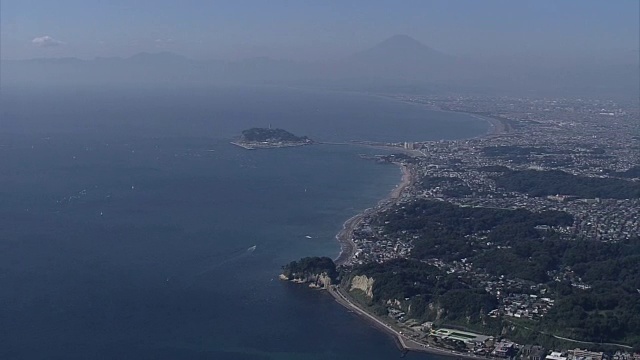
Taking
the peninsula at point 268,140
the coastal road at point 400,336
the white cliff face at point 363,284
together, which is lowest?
the coastal road at point 400,336

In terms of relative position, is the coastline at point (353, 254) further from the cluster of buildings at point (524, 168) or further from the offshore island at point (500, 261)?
the cluster of buildings at point (524, 168)

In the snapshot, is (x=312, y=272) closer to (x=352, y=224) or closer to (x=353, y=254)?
(x=353, y=254)

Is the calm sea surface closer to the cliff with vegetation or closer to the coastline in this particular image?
the coastline

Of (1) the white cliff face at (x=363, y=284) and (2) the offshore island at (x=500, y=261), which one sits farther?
(1) the white cliff face at (x=363, y=284)

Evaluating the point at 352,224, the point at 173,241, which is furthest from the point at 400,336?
the point at 352,224

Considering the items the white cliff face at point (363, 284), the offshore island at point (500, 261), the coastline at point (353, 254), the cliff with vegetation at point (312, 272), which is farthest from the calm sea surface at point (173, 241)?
the offshore island at point (500, 261)
